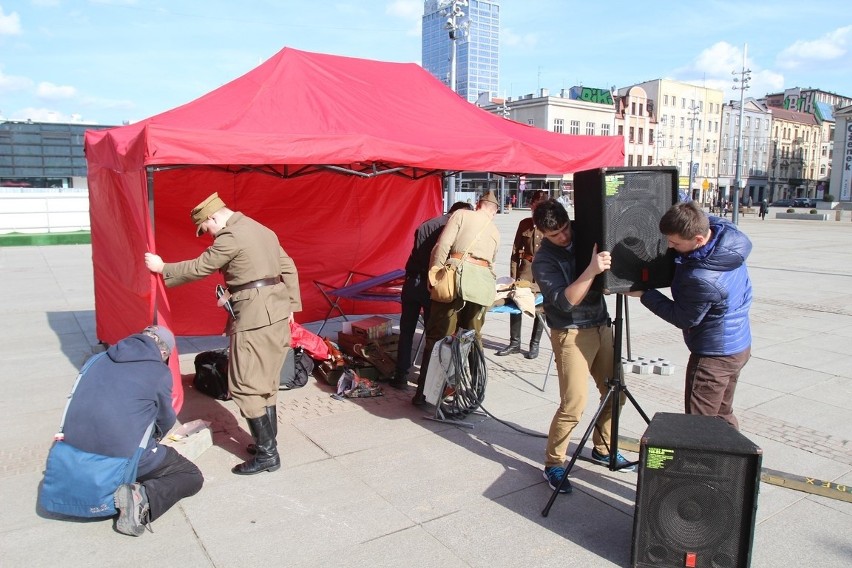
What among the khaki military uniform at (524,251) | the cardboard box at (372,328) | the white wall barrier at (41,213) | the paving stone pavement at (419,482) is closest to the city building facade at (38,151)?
the white wall barrier at (41,213)

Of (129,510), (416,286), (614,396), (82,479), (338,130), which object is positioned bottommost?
(129,510)

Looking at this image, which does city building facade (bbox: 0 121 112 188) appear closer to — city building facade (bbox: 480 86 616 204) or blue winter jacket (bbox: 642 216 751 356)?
city building facade (bbox: 480 86 616 204)

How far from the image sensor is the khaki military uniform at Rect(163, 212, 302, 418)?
3.73 meters

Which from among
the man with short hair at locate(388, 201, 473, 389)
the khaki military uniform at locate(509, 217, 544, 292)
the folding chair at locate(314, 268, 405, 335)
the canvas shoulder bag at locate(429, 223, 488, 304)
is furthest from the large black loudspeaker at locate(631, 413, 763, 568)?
the folding chair at locate(314, 268, 405, 335)

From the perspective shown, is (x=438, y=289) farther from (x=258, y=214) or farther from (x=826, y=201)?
(x=826, y=201)

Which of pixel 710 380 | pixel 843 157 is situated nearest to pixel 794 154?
pixel 843 157

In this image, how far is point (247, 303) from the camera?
376 centimetres

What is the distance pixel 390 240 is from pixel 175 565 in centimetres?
581

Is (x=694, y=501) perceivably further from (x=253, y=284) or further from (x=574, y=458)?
(x=253, y=284)

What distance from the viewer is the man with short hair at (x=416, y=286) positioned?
17.0ft

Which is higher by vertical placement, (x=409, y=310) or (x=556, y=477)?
(x=409, y=310)

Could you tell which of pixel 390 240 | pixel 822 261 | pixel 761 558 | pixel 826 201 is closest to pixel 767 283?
pixel 822 261

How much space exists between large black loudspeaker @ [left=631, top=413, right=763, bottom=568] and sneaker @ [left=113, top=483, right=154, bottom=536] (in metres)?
2.39

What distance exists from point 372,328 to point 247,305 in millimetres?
2133
